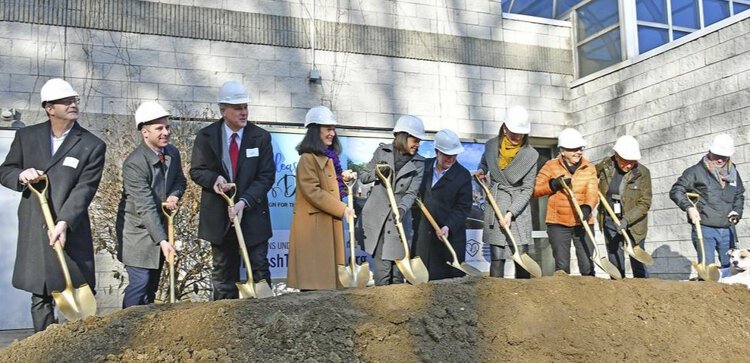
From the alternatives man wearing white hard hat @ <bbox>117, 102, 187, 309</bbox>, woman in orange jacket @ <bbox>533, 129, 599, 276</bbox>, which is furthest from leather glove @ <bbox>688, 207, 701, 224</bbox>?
man wearing white hard hat @ <bbox>117, 102, 187, 309</bbox>

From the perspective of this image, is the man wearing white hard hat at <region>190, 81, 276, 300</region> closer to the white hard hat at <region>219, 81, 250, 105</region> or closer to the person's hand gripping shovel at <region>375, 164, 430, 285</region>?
the white hard hat at <region>219, 81, 250, 105</region>

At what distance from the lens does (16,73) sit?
282 inches

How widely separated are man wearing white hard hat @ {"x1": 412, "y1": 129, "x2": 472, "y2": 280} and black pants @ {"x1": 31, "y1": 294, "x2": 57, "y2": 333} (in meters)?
2.65

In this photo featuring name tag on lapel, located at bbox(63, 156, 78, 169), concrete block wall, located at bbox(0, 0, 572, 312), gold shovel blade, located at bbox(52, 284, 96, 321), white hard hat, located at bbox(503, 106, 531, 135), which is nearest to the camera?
gold shovel blade, located at bbox(52, 284, 96, 321)

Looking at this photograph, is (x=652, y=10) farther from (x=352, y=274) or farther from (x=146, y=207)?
(x=146, y=207)

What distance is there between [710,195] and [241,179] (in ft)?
15.3

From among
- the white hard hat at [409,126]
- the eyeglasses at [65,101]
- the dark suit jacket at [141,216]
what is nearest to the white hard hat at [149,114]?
the dark suit jacket at [141,216]

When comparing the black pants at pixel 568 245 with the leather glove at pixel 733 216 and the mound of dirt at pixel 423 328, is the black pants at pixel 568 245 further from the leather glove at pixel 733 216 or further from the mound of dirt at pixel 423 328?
the leather glove at pixel 733 216

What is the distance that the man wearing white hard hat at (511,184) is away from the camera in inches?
205

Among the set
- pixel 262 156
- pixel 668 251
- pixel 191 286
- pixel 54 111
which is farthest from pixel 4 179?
pixel 668 251

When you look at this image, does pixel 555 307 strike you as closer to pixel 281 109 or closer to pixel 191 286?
pixel 191 286

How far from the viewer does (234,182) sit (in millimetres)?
4512

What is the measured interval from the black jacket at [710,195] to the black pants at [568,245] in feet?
5.08

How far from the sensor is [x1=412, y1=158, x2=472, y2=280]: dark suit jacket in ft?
17.5
